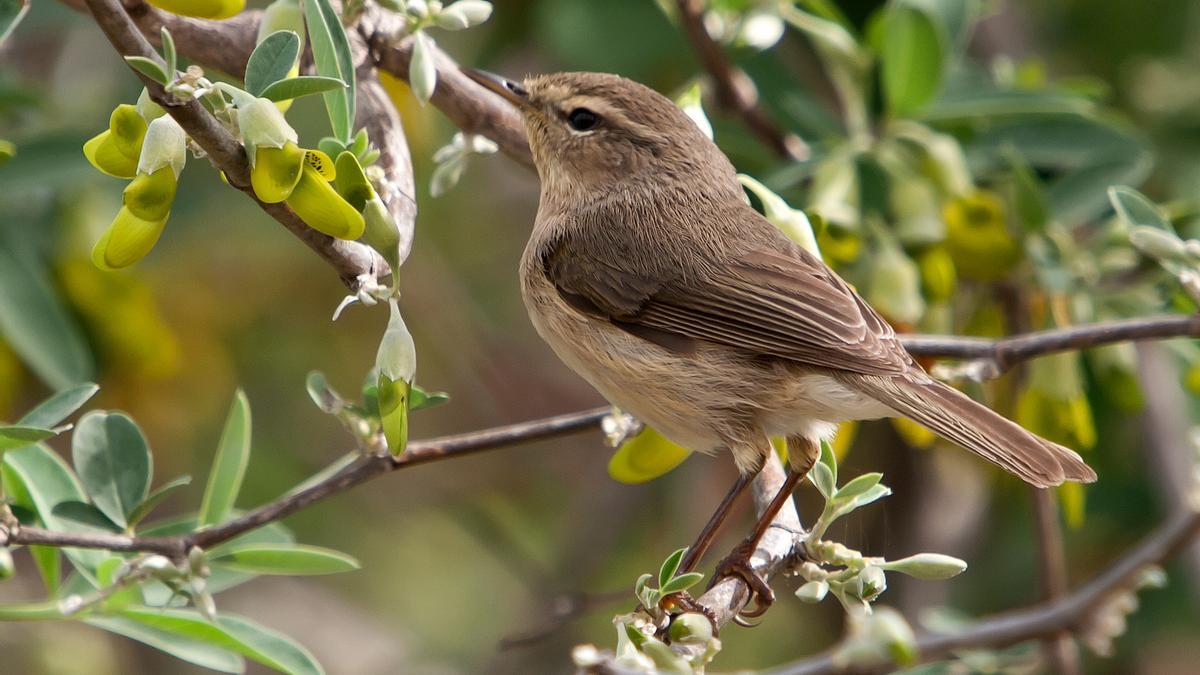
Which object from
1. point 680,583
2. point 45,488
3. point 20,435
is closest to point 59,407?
point 20,435

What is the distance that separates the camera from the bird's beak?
2.99 m

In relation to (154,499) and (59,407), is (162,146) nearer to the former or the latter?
(59,407)

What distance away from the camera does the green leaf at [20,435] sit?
1.93m

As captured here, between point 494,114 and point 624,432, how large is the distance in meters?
0.89

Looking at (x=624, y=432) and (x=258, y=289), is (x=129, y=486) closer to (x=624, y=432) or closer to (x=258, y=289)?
(x=624, y=432)

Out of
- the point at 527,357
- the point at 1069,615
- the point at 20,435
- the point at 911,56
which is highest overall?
the point at 527,357

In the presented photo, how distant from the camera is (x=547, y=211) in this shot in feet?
10.8

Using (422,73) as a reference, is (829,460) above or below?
below

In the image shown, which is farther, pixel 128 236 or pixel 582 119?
pixel 582 119

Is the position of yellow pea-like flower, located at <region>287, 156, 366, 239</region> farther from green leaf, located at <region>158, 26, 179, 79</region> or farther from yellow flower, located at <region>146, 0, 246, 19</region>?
yellow flower, located at <region>146, 0, 246, 19</region>

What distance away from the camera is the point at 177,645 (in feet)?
7.84

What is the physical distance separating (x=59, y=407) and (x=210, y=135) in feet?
2.15

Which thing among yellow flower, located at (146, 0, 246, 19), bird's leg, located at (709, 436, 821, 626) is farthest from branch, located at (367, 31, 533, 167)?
bird's leg, located at (709, 436, 821, 626)

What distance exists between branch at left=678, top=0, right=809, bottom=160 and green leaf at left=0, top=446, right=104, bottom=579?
1794 millimetres
